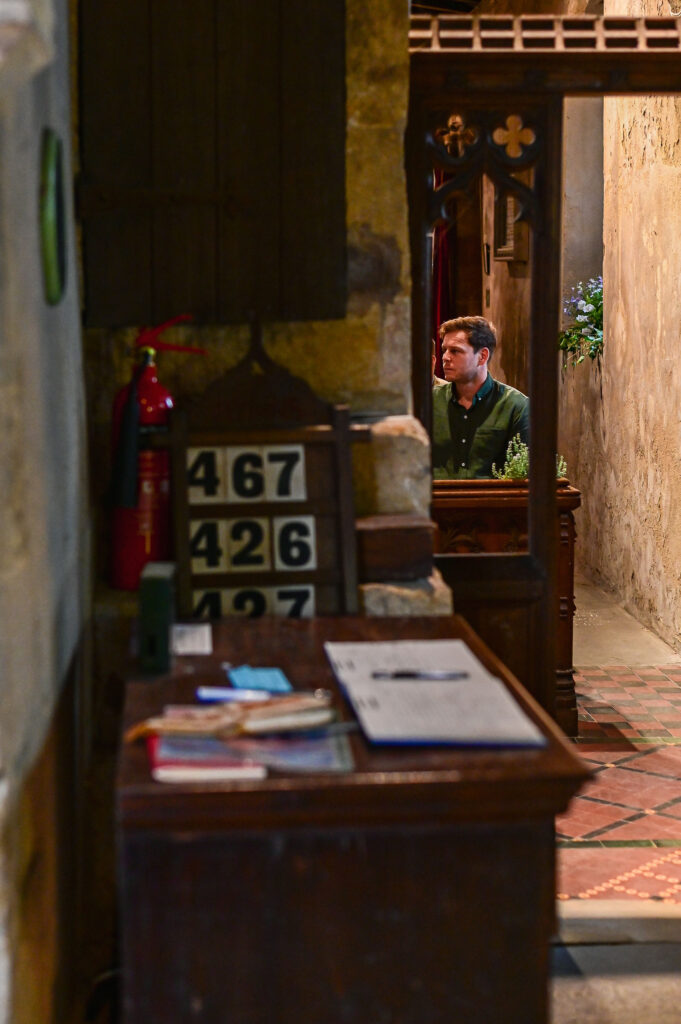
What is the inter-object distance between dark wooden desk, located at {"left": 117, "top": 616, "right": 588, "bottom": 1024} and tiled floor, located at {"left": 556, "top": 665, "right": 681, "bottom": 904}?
1.77 meters

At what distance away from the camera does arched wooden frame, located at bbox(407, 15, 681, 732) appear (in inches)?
149

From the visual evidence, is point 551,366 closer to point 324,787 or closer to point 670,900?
point 670,900

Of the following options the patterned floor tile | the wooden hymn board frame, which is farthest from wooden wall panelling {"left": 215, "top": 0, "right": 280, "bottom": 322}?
the patterned floor tile

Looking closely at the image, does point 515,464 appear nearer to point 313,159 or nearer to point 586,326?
point 313,159

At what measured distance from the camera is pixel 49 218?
88.4 inches

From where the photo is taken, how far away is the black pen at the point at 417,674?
2.11 m

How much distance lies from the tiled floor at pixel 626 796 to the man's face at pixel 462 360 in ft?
4.90

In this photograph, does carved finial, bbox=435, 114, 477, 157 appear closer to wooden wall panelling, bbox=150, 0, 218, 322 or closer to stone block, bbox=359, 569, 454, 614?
wooden wall panelling, bbox=150, 0, 218, 322

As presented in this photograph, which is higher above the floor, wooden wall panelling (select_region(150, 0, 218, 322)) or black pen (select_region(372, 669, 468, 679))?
wooden wall panelling (select_region(150, 0, 218, 322))

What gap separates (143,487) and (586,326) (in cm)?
604

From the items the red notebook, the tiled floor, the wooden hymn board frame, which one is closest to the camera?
the red notebook

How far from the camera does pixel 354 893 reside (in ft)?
6.05

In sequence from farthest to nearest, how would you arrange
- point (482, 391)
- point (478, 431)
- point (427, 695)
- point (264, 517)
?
point (482, 391) → point (478, 431) → point (264, 517) → point (427, 695)

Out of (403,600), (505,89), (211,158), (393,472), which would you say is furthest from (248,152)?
(505,89)
